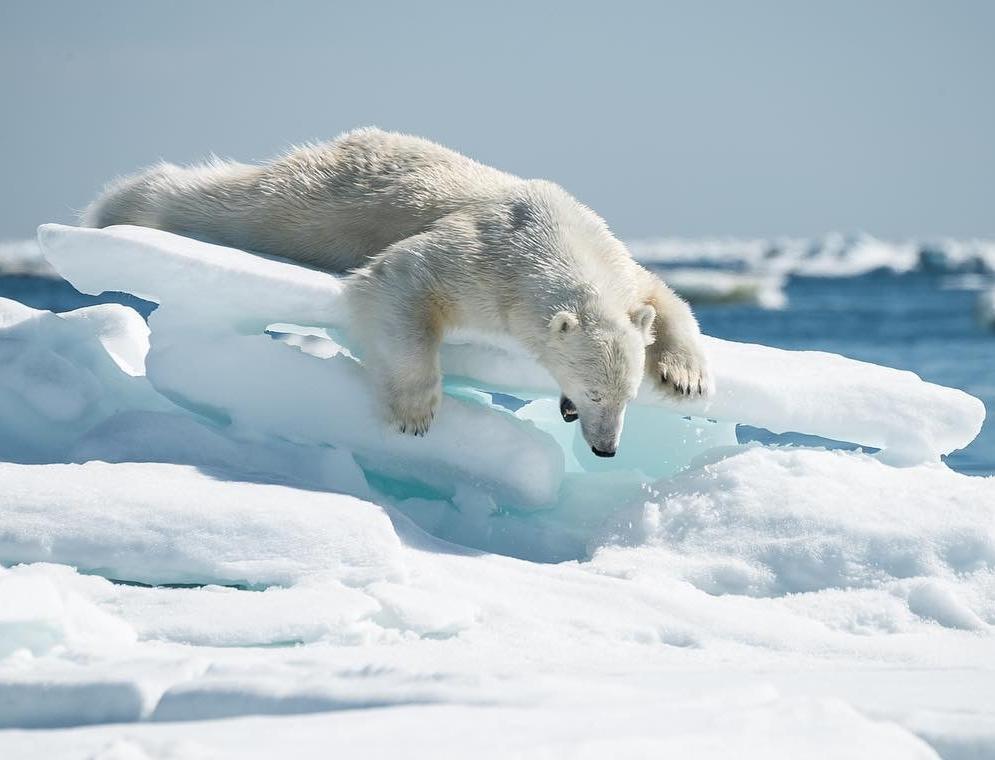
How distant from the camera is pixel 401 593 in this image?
3639 mm

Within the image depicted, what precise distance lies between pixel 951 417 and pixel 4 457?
3478mm

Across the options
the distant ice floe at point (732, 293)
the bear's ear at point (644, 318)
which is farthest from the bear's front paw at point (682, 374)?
the distant ice floe at point (732, 293)

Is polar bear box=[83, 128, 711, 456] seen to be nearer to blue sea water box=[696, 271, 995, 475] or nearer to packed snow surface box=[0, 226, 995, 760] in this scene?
packed snow surface box=[0, 226, 995, 760]

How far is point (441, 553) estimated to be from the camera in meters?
4.14

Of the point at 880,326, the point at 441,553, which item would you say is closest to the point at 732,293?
the point at 880,326

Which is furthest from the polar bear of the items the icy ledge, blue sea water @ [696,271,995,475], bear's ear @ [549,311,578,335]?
blue sea water @ [696,271,995,475]

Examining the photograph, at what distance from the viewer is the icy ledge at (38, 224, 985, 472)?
473cm

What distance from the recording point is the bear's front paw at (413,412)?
4656 millimetres

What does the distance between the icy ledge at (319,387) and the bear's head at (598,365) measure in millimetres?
278

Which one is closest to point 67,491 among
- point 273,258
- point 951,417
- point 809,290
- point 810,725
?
point 273,258

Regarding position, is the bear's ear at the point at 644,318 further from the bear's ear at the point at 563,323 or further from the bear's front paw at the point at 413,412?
the bear's front paw at the point at 413,412

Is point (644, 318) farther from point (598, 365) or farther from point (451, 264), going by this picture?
point (451, 264)

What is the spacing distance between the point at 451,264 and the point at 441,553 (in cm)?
121

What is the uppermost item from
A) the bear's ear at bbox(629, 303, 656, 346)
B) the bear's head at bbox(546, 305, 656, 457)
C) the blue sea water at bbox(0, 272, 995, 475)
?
the blue sea water at bbox(0, 272, 995, 475)
